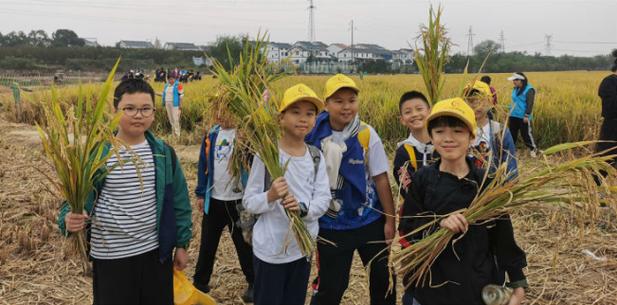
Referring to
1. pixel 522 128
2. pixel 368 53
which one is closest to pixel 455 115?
pixel 522 128

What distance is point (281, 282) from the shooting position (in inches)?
81.3

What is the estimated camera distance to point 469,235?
170 centimetres

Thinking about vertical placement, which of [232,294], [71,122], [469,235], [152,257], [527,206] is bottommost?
[232,294]

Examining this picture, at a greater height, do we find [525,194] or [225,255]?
[525,194]

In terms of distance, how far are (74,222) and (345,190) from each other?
1.30m

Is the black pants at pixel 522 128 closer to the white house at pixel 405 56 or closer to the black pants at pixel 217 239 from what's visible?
the white house at pixel 405 56

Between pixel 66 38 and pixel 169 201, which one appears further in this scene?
pixel 66 38

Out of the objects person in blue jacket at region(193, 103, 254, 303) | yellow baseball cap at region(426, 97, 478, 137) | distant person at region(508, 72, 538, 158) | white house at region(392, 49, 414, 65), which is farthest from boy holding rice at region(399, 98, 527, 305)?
distant person at region(508, 72, 538, 158)

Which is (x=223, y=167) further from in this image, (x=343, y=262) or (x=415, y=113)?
(x=415, y=113)

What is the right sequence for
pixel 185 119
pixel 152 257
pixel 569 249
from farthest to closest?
pixel 185 119 < pixel 569 249 < pixel 152 257

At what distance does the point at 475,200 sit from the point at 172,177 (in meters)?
1.44

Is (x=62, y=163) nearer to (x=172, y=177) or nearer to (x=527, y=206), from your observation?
(x=172, y=177)

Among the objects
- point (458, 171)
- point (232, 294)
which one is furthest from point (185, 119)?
point (458, 171)

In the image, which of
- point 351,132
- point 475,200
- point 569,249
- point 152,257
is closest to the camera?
point 475,200
